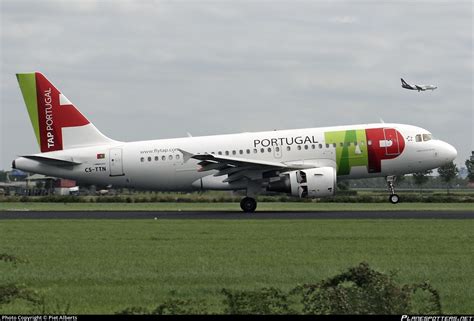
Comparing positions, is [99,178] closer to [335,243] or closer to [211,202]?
[211,202]

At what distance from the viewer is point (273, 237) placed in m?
27.7

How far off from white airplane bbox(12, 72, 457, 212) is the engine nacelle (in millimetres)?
44

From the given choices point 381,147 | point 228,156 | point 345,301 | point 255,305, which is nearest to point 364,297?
point 345,301

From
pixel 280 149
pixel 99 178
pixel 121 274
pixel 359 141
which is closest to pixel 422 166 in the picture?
pixel 359 141

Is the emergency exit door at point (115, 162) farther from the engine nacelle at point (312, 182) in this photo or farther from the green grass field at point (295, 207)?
the engine nacelle at point (312, 182)

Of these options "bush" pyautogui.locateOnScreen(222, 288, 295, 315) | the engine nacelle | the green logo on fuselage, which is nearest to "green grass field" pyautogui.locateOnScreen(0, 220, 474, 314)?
"bush" pyautogui.locateOnScreen(222, 288, 295, 315)

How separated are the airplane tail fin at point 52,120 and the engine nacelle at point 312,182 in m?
10.0

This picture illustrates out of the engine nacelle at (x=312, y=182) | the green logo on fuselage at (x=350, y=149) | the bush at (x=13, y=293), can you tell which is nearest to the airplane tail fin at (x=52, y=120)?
the engine nacelle at (x=312, y=182)

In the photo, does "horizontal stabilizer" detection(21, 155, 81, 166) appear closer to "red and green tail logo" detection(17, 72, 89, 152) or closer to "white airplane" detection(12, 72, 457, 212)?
"white airplane" detection(12, 72, 457, 212)

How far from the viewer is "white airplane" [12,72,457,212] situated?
1743 inches

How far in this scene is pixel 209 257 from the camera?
71.7 feet

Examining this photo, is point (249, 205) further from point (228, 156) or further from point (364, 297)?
point (364, 297)

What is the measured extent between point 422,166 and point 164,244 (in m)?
23.2

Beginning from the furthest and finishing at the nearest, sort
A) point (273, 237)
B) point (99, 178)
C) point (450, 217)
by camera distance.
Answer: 1. point (99, 178)
2. point (450, 217)
3. point (273, 237)
